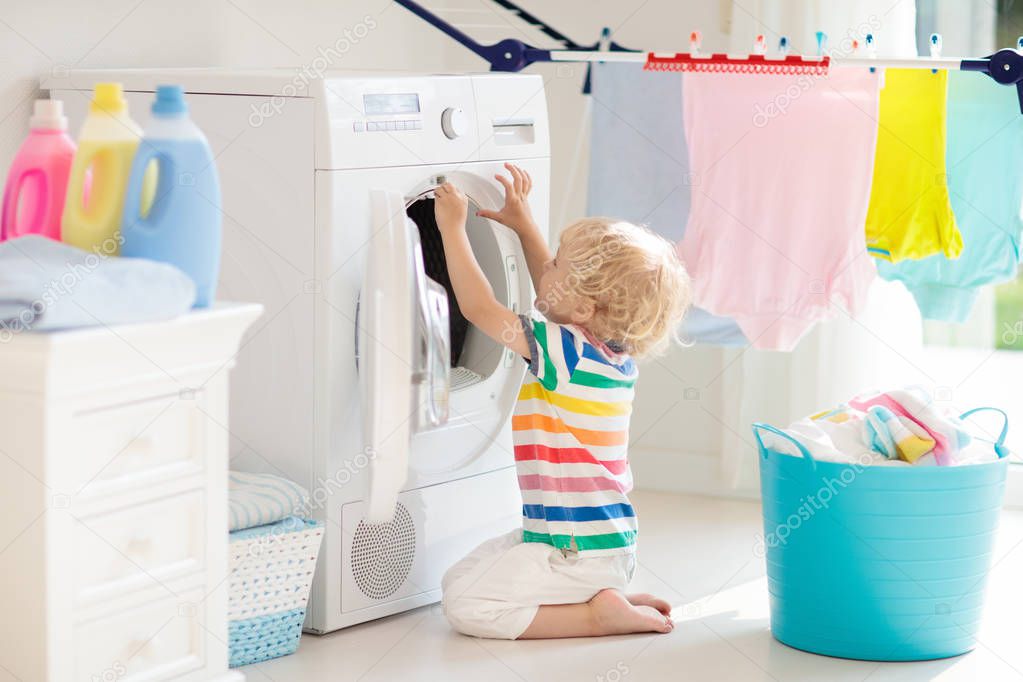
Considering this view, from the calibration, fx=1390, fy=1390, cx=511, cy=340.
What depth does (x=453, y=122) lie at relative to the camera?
243 centimetres

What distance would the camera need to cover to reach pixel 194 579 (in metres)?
1.84

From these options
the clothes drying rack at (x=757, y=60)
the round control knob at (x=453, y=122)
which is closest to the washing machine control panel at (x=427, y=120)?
the round control knob at (x=453, y=122)

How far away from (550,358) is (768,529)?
0.47 m

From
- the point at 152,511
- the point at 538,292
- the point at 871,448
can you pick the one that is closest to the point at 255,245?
the point at 538,292

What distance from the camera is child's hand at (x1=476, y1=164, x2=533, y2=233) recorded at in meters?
2.54

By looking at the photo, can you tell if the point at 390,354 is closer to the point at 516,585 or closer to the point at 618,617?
the point at 516,585

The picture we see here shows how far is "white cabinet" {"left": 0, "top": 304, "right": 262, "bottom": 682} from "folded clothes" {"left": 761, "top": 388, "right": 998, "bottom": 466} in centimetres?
98

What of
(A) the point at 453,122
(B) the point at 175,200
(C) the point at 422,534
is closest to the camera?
(B) the point at 175,200

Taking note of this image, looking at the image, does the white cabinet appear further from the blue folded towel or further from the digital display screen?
the digital display screen

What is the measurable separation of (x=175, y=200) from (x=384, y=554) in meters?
0.97

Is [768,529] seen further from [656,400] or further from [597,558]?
[656,400]

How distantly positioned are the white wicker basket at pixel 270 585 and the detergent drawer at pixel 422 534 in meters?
0.11

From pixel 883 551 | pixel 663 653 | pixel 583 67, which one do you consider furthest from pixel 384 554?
pixel 583 67

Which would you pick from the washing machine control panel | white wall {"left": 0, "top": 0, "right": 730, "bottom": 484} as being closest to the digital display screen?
the washing machine control panel
